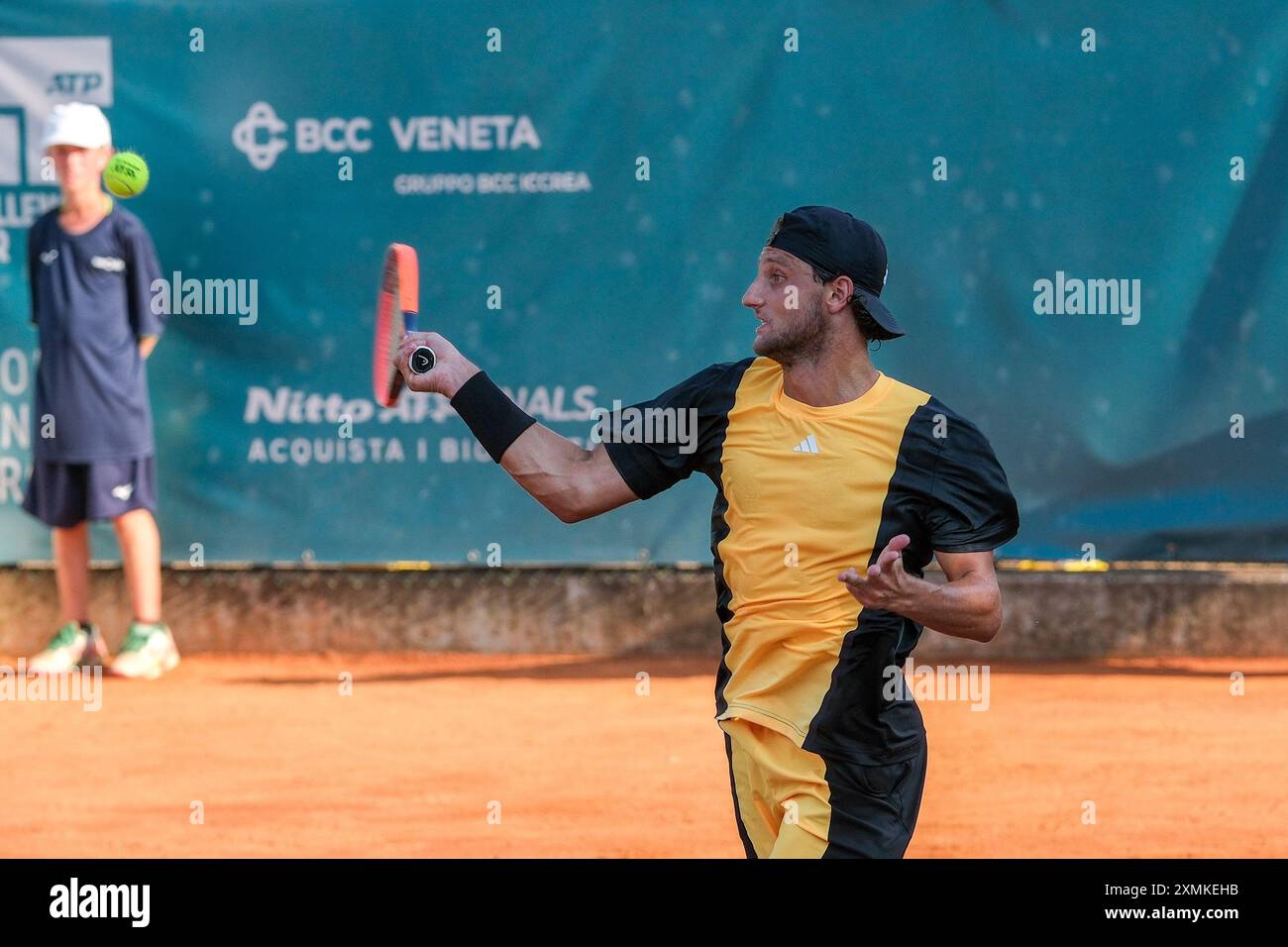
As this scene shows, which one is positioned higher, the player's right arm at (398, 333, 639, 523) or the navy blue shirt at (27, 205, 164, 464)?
the navy blue shirt at (27, 205, 164, 464)

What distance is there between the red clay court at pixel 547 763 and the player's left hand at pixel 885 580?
9.01ft

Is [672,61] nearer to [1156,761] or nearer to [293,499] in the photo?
[293,499]

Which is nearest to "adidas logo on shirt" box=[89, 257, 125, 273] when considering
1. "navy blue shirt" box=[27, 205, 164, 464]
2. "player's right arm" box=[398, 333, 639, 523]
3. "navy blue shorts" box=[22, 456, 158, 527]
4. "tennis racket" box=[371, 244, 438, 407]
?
"navy blue shirt" box=[27, 205, 164, 464]

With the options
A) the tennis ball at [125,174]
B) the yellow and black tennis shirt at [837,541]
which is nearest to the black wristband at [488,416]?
the yellow and black tennis shirt at [837,541]

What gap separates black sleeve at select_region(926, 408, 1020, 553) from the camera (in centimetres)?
347

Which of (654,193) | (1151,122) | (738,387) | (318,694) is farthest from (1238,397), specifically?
(738,387)

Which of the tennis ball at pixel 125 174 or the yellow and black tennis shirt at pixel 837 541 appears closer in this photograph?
the yellow and black tennis shirt at pixel 837 541

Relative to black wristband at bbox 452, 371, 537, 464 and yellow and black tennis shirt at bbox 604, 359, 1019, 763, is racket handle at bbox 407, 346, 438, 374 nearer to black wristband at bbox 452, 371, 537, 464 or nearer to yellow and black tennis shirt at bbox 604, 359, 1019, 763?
black wristband at bbox 452, 371, 537, 464

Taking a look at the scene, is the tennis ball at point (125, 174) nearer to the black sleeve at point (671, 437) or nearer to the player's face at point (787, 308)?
the black sleeve at point (671, 437)

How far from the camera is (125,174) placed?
8.82 meters

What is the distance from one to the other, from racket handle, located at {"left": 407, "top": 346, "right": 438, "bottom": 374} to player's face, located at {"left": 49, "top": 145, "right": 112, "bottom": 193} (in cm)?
581

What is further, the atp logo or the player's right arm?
the atp logo

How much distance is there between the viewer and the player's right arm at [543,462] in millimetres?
3625

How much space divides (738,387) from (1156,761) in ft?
12.8
